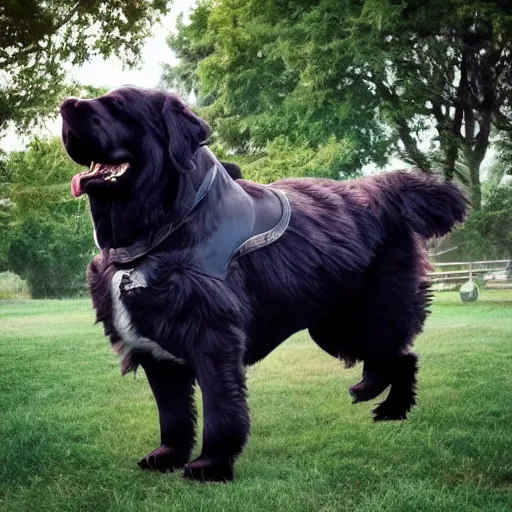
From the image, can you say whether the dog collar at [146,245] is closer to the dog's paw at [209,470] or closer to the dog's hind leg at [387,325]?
the dog's paw at [209,470]

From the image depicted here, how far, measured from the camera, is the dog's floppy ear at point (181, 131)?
2.34 meters

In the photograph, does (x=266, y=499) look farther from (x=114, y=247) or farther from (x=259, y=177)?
(x=259, y=177)

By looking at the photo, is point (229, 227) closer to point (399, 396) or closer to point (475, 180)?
point (399, 396)

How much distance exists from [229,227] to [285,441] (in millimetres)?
1054

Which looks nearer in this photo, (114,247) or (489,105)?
(114,247)

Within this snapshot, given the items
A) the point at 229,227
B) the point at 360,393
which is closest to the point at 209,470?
the point at 229,227

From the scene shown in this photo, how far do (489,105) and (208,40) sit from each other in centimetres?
345

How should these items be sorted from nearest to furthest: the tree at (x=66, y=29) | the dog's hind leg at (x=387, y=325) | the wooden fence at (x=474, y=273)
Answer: the dog's hind leg at (x=387, y=325)
the tree at (x=66, y=29)
the wooden fence at (x=474, y=273)

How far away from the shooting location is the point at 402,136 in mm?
Answer: 9258

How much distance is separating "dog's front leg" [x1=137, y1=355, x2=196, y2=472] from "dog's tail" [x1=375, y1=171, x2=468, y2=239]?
3.96 ft

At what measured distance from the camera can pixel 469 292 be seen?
876cm

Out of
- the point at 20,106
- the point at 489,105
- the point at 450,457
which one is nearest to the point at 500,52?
the point at 489,105

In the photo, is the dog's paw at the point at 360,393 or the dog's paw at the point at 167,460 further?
the dog's paw at the point at 360,393

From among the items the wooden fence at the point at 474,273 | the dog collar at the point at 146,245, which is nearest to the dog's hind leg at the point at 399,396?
the dog collar at the point at 146,245
